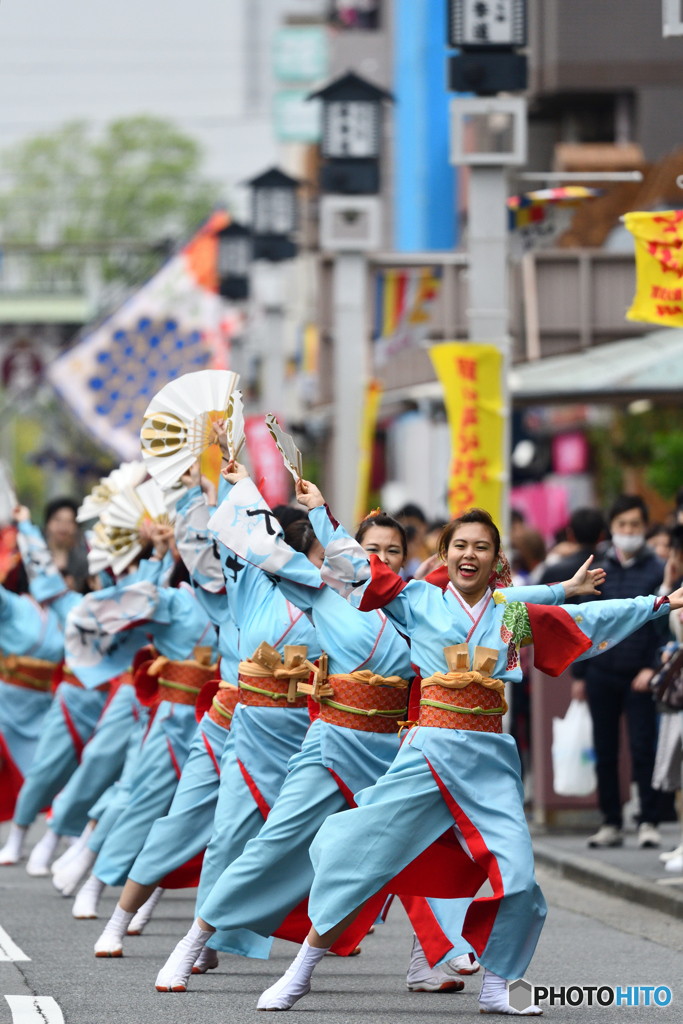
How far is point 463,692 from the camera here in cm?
611

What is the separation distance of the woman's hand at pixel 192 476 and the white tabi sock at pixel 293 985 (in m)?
2.12

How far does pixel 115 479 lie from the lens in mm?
9508

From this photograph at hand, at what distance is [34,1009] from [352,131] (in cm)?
1068

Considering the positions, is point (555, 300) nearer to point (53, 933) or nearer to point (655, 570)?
point (655, 570)

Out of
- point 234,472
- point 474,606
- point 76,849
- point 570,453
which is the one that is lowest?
point 570,453

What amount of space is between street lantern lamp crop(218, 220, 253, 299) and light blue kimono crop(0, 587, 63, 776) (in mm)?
12882

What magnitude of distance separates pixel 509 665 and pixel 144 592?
2746 millimetres

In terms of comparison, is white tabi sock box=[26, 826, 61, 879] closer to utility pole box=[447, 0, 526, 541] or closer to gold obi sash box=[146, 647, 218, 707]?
gold obi sash box=[146, 647, 218, 707]

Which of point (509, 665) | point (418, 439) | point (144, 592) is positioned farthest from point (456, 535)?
point (418, 439)

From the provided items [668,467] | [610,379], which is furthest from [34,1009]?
[668,467]

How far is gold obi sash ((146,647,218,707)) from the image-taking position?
8461 millimetres

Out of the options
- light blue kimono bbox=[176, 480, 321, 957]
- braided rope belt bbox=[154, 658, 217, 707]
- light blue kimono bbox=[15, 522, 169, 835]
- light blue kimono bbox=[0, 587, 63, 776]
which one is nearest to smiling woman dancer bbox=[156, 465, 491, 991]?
light blue kimono bbox=[176, 480, 321, 957]

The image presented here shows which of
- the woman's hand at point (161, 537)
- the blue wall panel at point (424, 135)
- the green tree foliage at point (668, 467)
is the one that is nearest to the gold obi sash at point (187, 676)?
the woman's hand at point (161, 537)

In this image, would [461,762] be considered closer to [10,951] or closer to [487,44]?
[10,951]
